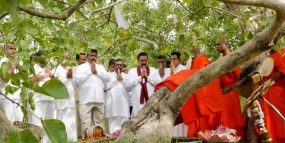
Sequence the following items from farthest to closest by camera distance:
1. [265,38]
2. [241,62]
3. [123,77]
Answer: [123,77], [241,62], [265,38]

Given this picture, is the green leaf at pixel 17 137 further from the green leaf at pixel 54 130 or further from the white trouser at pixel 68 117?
the white trouser at pixel 68 117

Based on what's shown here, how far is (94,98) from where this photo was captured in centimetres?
933

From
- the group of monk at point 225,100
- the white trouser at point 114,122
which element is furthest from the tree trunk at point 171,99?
the white trouser at point 114,122

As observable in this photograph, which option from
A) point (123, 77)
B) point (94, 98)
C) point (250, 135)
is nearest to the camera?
point (250, 135)

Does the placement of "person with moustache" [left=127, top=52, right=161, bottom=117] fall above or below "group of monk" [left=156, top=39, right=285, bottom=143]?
above

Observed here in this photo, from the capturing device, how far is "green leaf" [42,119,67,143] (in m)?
1.46

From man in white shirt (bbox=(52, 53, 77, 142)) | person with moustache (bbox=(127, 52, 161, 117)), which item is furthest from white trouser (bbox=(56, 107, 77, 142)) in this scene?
person with moustache (bbox=(127, 52, 161, 117))

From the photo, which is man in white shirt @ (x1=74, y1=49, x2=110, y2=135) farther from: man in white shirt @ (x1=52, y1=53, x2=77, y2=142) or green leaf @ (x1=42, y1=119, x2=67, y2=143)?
green leaf @ (x1=42, y1=119, x2=67, y2=143)

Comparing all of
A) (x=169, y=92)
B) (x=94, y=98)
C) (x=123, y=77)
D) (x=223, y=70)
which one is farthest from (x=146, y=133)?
(x=123, y=77)

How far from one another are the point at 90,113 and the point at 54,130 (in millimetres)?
8034

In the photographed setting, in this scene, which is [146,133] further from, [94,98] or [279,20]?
[94,98]

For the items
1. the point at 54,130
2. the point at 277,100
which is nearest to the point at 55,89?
the point at 54,130

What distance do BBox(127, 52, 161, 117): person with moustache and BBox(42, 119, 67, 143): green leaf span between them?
7534 millimetres

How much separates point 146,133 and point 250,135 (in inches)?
68.4
